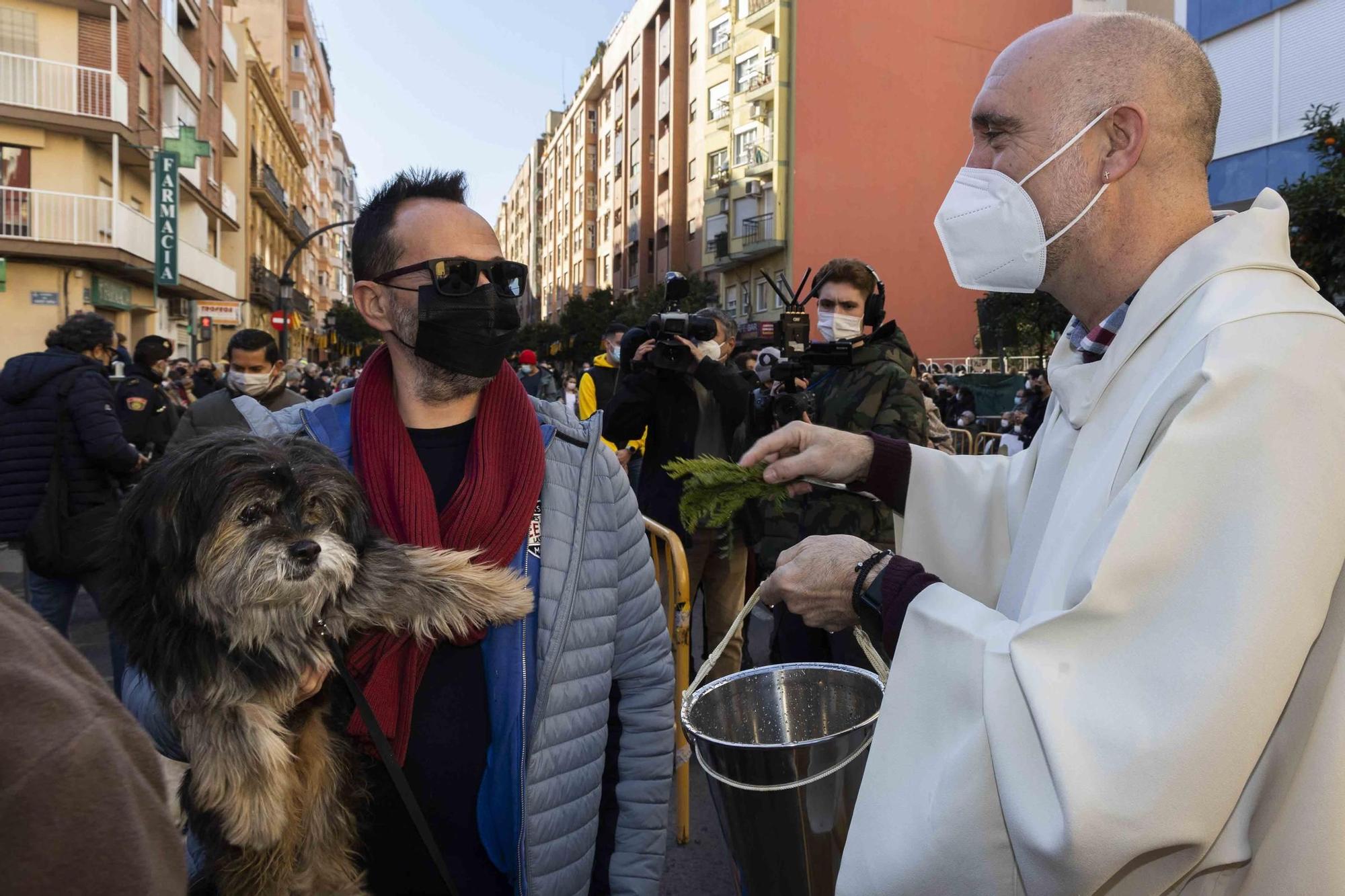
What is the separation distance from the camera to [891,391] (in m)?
4.29

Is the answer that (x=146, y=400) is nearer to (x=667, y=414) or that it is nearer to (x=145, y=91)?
(x=667, y=414)

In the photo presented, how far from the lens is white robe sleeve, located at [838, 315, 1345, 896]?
1.23 metres

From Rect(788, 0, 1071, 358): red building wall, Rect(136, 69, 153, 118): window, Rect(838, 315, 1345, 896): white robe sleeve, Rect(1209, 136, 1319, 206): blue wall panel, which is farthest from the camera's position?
Rect(788, 0, 1071, 358): red building wall

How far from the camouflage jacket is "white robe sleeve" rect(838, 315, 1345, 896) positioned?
2523 mm

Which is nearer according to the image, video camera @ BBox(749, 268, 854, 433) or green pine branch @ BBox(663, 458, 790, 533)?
green pine branch @ BBox(663, 458, 790, 533)

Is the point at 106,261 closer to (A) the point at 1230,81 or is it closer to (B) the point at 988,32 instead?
(A) the point at 1230,81

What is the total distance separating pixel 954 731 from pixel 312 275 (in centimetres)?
7671

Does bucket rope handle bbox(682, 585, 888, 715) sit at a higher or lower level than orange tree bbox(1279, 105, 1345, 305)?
lower

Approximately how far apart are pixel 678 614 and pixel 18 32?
86.9 feet

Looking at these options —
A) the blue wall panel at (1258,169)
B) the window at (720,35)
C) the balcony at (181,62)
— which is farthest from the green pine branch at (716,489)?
the window at (720,35)

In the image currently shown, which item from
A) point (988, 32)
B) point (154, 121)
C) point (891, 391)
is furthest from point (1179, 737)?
point (988, 32)

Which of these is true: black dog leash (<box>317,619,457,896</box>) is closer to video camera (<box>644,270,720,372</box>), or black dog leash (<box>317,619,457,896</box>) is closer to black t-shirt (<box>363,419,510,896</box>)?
black t-shirt (<box>363,419,510,896</box>)

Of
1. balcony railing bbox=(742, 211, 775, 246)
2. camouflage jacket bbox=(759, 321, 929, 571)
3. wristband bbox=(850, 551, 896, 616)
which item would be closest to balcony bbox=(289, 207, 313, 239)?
balcony railing bbox=(742, 211, 775, 246)

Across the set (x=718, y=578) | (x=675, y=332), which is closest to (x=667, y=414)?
(x=675, y=332)
